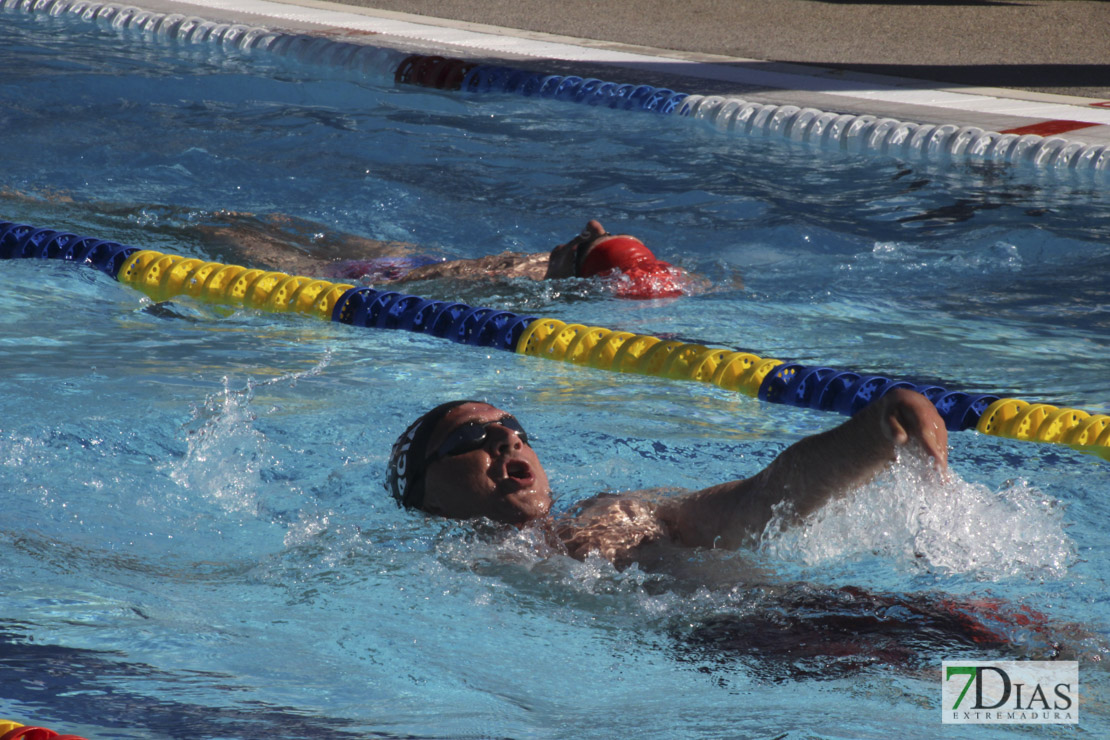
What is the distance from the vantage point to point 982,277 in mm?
5250

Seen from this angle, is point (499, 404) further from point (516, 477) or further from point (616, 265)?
point (616, 265)

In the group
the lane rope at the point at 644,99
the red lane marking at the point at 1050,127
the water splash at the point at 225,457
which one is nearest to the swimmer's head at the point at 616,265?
the water splash at the point at 225,457

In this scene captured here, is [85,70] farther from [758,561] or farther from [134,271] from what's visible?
[758,561]

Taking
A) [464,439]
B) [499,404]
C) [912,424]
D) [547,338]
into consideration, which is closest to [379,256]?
[547,338]

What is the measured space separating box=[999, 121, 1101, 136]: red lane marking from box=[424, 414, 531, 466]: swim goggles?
5.25 metres

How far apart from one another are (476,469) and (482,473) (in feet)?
0.05

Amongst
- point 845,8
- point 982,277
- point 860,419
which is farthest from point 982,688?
point 845,8

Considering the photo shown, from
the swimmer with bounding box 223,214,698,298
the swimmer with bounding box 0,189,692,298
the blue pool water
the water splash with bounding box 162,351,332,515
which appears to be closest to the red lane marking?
the blue pool water

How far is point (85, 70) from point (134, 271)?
4.60 meters

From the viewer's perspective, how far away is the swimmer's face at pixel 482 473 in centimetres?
269

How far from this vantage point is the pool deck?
7840mm

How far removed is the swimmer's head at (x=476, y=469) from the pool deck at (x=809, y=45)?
5.19 meters

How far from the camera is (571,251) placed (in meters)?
4.95

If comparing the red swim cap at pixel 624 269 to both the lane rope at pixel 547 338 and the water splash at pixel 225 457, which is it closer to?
the lane rope at pixel 547 338
